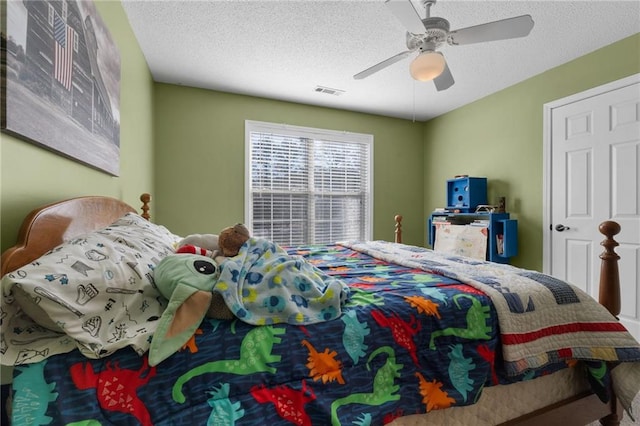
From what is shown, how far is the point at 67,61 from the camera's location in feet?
4.07

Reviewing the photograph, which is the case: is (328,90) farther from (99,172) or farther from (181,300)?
(181,300)

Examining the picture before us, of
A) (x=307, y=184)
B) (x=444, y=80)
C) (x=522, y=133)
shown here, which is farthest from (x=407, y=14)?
(x=307, y=184)

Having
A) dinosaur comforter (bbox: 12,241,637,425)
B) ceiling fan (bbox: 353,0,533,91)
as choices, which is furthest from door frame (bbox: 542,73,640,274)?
A: dinosaur comforter (bbox: 12,241,637,425)

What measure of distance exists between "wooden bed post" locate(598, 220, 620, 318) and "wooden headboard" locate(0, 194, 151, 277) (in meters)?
2.31

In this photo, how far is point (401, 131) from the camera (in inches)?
179

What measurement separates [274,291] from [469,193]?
3.18 m

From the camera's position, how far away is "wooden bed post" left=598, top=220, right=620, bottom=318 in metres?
1.42

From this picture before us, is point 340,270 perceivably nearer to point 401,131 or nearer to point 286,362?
point 286,362

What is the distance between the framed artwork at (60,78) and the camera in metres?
0.93

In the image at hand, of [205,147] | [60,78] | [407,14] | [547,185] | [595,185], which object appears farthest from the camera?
[205,147]

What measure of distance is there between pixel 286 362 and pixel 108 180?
1.71 meters

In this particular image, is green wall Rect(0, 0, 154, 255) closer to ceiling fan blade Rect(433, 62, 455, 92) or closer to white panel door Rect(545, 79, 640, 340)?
ceiling fan blade Rect(433, 62, 455, 92)

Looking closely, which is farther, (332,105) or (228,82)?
(332,105)

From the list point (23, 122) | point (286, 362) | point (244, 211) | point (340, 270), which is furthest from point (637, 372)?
point (244, 211)
